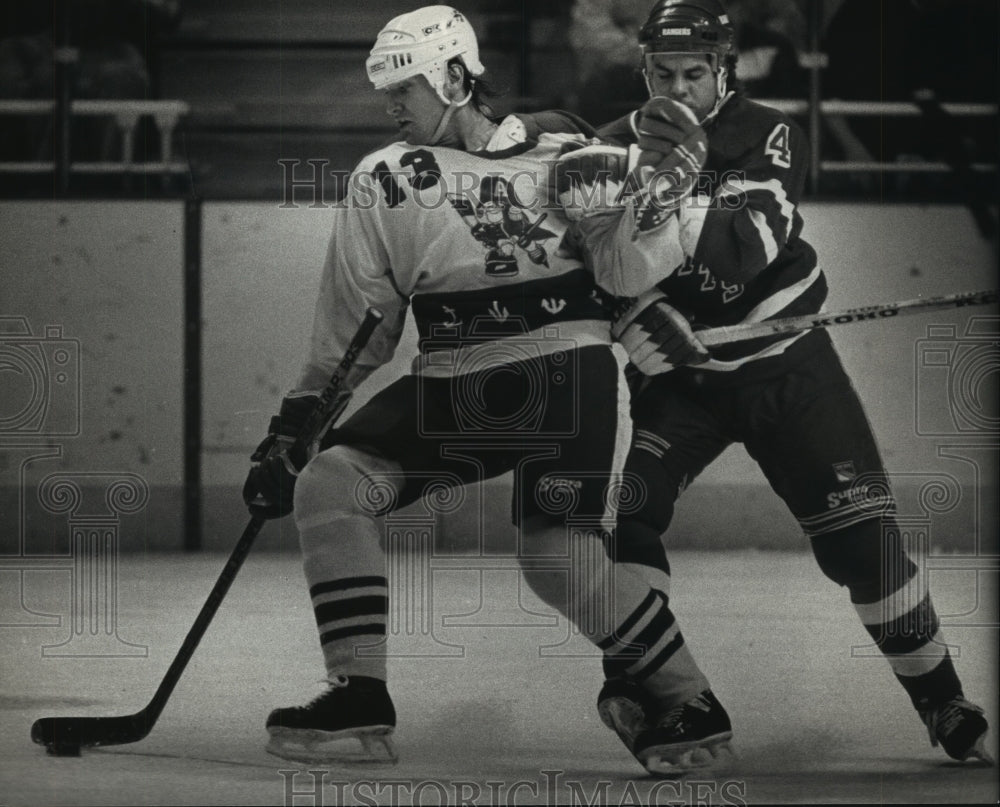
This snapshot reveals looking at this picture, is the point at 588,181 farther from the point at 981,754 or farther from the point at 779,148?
the point at 981,754

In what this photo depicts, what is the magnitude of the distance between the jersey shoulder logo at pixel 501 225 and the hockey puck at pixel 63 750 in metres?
1.07

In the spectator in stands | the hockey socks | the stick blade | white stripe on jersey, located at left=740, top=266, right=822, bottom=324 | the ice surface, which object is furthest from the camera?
the spectator in stands

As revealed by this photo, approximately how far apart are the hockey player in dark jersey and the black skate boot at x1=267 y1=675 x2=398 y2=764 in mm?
391

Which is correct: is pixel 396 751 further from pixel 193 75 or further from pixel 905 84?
pixel 905 84

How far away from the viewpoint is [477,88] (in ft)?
9.61

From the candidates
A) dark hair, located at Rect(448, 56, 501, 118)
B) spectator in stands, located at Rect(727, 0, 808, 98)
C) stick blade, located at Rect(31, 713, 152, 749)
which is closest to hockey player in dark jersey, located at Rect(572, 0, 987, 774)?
dark hair, located at Rect(448, 56, 501, 118)

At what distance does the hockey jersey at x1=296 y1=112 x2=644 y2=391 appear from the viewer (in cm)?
280

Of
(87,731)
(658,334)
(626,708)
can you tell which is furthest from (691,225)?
(87,731)

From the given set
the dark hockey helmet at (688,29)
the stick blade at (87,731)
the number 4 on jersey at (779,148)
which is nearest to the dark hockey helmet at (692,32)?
the dark hockey helmet at (688,29)

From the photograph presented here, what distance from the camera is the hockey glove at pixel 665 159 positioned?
2750mm

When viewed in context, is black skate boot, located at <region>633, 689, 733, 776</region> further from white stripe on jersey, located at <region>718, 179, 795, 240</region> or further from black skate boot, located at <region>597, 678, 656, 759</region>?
white stripe on jersey, located at <region>718, 179, 795, 240</region>

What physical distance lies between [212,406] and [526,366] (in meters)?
2.22

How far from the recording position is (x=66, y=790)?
2.59 m

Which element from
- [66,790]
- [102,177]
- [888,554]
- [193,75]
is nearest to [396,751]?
[66,790]
